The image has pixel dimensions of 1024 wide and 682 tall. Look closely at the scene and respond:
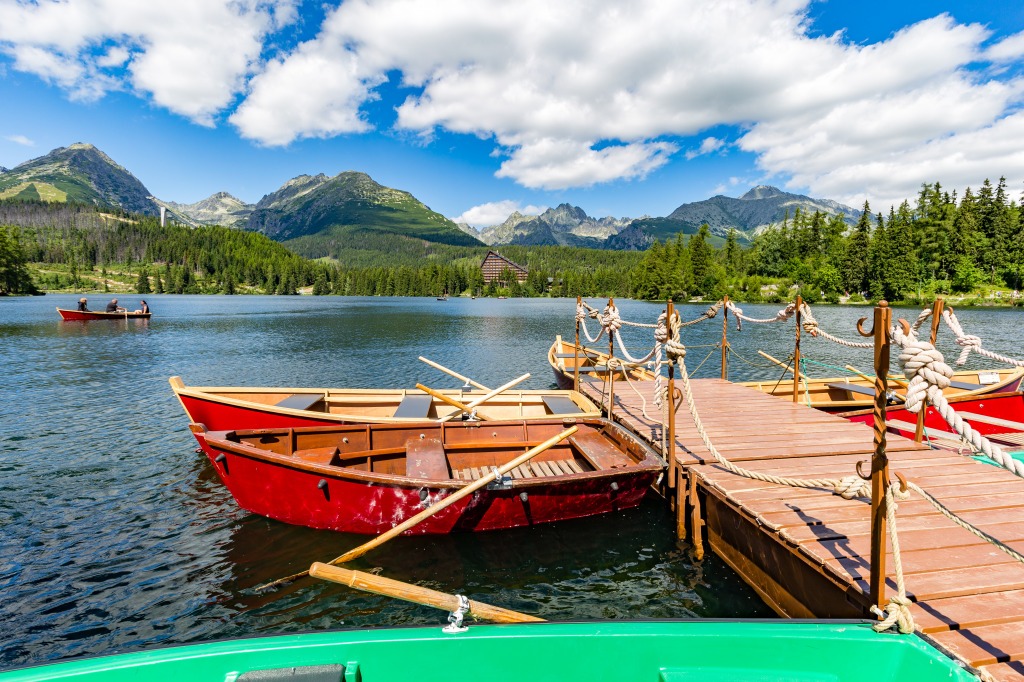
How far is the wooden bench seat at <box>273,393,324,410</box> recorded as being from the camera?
486 inches

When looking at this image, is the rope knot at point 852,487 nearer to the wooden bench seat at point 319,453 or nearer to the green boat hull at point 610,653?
the green boat hull at point 610,653

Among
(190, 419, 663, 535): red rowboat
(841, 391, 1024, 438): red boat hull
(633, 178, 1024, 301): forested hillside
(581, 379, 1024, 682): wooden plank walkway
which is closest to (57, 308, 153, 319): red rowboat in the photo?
(190, 419, 663, 535): red rowboat

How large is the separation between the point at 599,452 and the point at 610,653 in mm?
6962

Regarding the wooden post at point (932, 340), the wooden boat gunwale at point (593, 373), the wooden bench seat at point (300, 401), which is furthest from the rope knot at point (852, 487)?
the wooden bench seat at point (300, 401)

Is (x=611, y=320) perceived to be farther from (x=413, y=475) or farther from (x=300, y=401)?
(x=300, y=401)

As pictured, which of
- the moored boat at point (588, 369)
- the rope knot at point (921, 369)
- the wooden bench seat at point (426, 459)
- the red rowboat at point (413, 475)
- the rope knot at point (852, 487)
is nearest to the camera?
the rope knot at point (921, 369)

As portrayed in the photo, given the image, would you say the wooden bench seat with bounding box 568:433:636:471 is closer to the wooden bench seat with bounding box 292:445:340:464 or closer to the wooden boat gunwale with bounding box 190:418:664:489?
the wooden boat gunwale with bounding box 190:418:664:489

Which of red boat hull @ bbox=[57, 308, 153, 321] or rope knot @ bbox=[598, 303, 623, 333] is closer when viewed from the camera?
rope knot @ bbox=[598, 303, 623, 333]

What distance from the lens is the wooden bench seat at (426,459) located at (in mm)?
8909

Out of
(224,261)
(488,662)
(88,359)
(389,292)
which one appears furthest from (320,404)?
(224,261)

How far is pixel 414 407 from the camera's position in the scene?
1277 centimetres

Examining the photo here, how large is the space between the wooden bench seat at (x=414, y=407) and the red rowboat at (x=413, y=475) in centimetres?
113

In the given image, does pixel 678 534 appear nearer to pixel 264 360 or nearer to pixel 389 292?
pixel 264 360

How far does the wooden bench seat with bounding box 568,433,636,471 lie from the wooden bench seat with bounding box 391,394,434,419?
3997 millimetres
